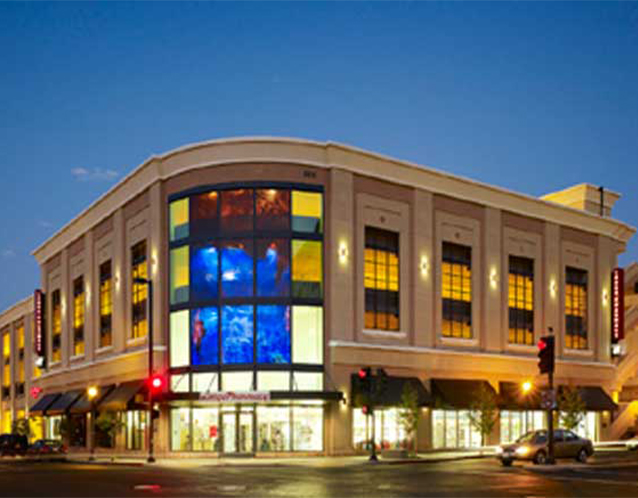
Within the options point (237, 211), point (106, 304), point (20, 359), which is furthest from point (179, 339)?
point (20, 359)

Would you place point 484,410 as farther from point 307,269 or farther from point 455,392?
point 307,269

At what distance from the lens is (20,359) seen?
103 meters

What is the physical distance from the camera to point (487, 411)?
54.9 metres

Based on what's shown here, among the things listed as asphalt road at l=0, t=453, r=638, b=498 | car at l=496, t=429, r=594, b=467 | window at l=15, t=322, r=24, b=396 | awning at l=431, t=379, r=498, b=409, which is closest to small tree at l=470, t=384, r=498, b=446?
awning at l=431, t=379, r=498, b=409

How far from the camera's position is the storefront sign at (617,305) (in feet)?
229

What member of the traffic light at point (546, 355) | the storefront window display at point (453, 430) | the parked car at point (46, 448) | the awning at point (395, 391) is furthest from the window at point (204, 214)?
the traffic light at point (546, 355)

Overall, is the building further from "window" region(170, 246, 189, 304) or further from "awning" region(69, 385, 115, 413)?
"awning" region(69, 385, 115, 413)

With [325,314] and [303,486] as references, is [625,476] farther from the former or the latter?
[325,314]

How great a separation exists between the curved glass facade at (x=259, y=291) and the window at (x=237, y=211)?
0.06m

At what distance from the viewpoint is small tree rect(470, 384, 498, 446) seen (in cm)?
5456

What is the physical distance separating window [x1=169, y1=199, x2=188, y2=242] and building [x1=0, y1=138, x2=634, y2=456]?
17cm

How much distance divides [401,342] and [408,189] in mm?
9623

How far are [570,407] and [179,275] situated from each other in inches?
1031

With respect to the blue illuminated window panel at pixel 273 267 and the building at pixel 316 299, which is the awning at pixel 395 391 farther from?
the blue illuminated window panel at pixel 273 267
